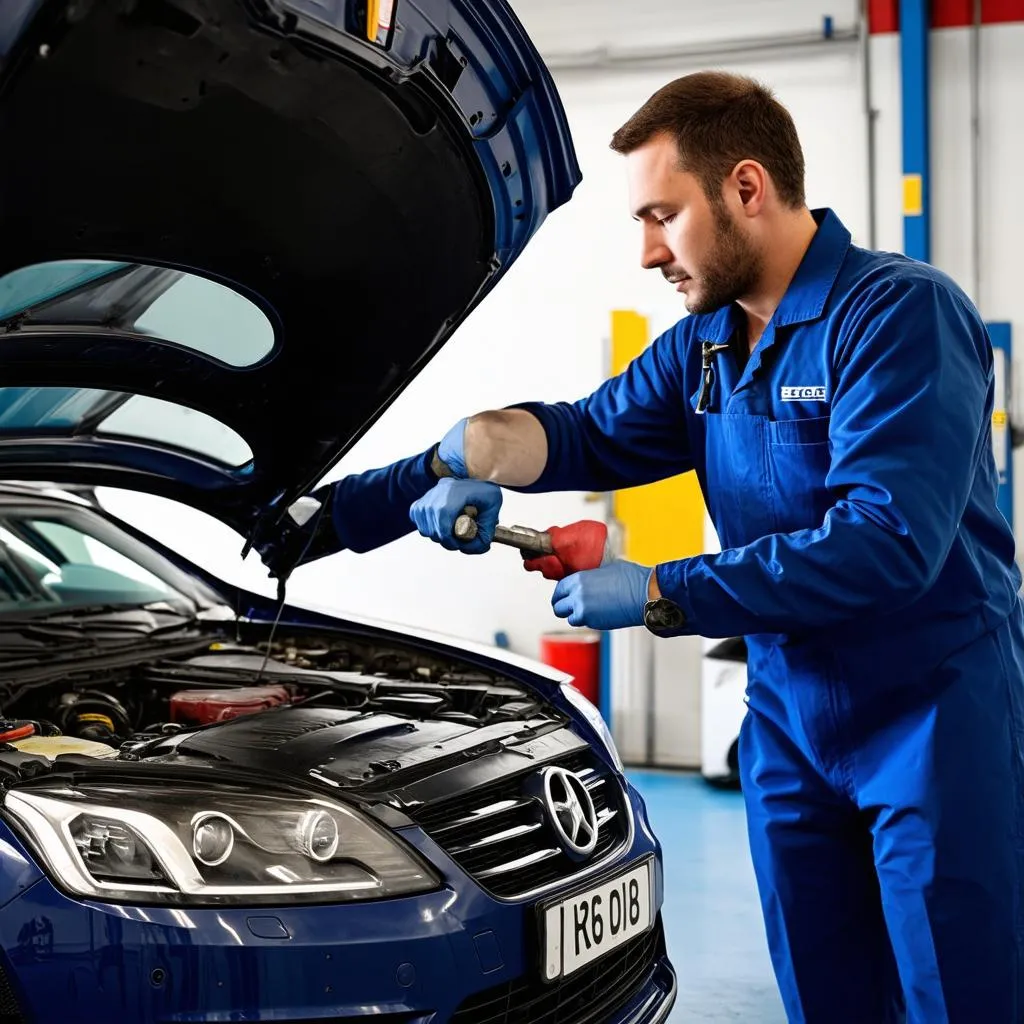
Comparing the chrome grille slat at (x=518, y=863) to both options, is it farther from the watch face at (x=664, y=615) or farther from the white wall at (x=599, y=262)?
the white wall at (x=599, y=262)

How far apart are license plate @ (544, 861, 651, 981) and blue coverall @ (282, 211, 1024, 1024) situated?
10.4 inches

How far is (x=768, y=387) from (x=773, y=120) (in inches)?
13.8

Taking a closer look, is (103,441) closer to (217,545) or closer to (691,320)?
(691,320)

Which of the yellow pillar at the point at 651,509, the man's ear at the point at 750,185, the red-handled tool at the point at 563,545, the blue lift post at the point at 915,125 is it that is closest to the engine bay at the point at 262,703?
the red-handled tool at the point at 563,545

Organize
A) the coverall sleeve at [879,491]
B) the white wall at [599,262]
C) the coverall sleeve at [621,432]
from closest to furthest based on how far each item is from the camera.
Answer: the coverall sleeve at [879,491] → the coverall sleeve at [621,432] → the white wall at [599,262]

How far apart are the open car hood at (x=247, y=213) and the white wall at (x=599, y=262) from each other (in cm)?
277

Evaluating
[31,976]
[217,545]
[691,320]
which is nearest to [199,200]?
[691,320]

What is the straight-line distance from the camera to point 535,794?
78.9 inches

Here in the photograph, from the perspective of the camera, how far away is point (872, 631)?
5.19 feet

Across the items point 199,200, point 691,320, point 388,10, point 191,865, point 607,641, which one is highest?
point 388,10

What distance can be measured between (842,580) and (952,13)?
13.6 ft

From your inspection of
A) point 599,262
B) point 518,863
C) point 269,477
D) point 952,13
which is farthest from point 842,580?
point 952,13

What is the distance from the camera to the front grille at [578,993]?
171 cm

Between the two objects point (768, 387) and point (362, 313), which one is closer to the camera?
point (768, 387)
